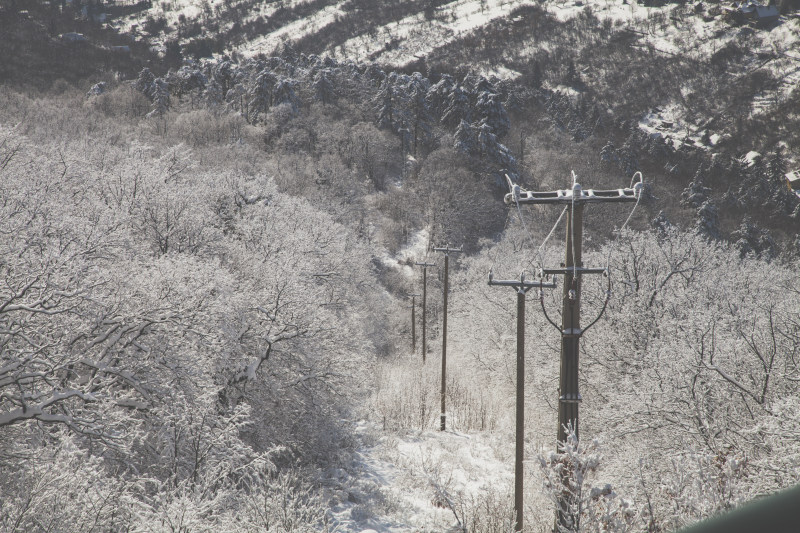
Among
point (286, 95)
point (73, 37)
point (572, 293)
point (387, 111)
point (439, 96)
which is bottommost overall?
point (387, 111)

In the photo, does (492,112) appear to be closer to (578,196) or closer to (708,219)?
(708,219)

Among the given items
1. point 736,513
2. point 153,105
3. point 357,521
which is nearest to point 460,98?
point 153,105

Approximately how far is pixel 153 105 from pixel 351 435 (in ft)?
275

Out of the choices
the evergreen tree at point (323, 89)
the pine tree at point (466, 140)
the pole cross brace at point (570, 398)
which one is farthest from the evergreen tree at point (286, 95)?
the pole cross brace at point (570, 398)

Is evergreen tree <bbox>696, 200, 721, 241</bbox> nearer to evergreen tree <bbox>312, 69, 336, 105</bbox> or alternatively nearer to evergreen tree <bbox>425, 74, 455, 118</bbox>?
evergreen tree <bbox>425, 74, 455, 118</bbox>

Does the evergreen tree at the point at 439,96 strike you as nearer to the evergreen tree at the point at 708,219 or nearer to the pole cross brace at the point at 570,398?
the evergreen tree at the point at 708,219

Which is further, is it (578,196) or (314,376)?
(314,376)

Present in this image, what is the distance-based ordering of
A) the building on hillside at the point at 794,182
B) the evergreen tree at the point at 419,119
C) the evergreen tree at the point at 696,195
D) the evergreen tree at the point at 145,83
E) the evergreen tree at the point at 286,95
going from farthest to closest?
the building on hillside at the point at 794,182
the evergreen tree at the point at 145,83
the evergreen tree at the point at 419,119
the evergreen tree at the point at 286,95
the evergreen tree at the point at 696,195

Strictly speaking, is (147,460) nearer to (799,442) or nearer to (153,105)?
(799,442)

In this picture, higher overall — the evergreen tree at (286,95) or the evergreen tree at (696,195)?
the evergreen tree at (286,95)

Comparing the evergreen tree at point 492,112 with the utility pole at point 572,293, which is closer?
the utility pole at point 572,293

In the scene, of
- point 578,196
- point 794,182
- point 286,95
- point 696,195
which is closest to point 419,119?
point 286,95

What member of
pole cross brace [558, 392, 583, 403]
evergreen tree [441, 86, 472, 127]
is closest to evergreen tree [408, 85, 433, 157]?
evergreen tree [441, 86, 472, 127]

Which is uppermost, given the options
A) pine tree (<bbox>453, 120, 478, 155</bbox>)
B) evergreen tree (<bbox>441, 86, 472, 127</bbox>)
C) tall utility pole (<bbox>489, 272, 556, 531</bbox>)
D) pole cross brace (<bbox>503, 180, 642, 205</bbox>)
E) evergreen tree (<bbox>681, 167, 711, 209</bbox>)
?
pole cross brace (<bbox>503, 180, 642, 205</bbox>)
